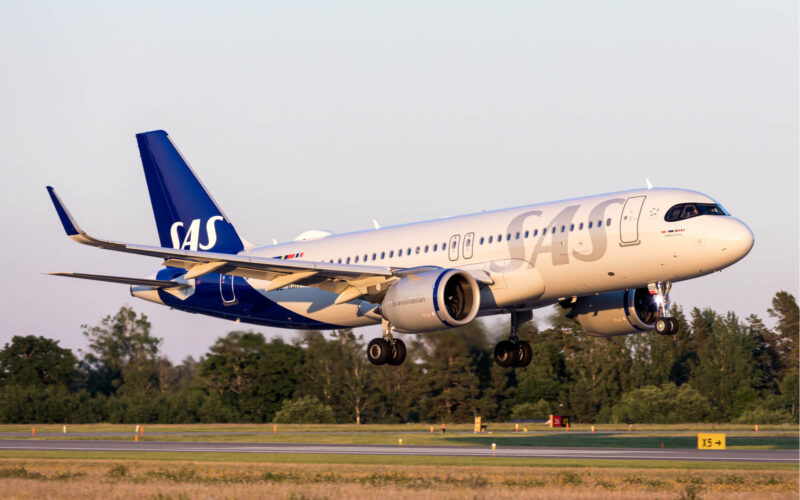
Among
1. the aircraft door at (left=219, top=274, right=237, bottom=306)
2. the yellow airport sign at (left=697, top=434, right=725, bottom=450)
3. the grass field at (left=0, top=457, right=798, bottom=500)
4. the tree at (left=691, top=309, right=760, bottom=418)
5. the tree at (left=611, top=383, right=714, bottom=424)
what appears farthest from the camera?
the tree at (left=691, top=309, right=760, bottom=418)

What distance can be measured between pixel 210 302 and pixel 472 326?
39.3 feet

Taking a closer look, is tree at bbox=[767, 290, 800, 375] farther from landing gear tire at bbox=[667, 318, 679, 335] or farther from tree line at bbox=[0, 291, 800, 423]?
landing gear tire at bbox=[667, 318, 679, 335]

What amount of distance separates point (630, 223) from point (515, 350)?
10.3 m

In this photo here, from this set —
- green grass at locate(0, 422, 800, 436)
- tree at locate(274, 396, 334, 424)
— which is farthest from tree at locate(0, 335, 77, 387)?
tree at locate(274, 396, 334, 424)

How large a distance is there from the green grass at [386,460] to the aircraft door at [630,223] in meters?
8.09

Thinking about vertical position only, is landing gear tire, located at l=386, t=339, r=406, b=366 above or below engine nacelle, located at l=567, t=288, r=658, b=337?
below

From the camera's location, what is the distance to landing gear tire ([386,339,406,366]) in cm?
4454

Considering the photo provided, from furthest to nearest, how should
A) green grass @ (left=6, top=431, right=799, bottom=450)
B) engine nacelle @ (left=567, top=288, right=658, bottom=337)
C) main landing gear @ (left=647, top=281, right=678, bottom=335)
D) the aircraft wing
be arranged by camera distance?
1. green grass @ (left=6, top=431, right=799, bottom=450)
2. engine nacelle @ (left=567, top=288, right=658, bottom=337)
3. the aircraft wing
4. main landing gear @ (left=647, top=281, right=678, bottom=335)

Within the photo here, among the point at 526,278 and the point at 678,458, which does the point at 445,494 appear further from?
the point at 678,458

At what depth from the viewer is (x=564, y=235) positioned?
40438mm

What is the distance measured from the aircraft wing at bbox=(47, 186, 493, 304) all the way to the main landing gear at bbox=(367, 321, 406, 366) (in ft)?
5.07

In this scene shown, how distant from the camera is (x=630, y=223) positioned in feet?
129

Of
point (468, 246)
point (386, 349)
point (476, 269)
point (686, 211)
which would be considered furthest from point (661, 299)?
point (386, 349)

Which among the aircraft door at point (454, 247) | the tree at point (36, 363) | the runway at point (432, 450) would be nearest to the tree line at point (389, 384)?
the tree at point (36, 363)
